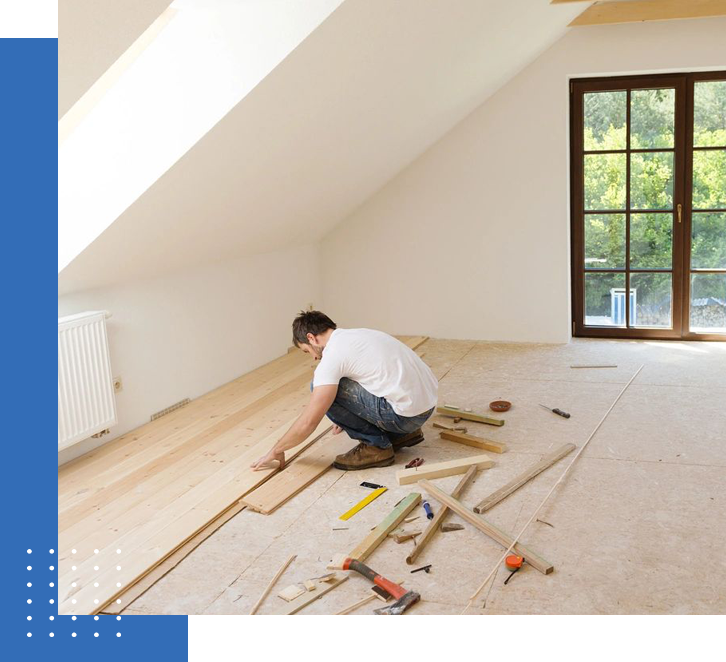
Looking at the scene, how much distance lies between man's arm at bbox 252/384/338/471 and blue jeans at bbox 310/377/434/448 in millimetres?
159

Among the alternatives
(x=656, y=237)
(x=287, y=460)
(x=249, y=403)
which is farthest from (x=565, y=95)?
(x=287, y=460)

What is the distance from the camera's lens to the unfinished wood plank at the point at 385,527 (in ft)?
10.2

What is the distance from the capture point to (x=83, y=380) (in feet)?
10.8

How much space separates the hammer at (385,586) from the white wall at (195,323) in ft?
3.63

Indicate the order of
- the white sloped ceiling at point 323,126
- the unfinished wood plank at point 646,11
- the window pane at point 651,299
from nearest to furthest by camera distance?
the white sloped ceiling at point 323,126 → the unfinished wood plank at point 646,11 → the window pane at point 651,299

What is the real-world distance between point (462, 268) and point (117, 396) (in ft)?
11.7

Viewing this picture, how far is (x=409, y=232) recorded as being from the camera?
22.6 ft

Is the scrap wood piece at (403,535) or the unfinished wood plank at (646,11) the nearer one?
the scrap wood piece at (403,535)

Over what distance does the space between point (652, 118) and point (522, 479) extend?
368 cm

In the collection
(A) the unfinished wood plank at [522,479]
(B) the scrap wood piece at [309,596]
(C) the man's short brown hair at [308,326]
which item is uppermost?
(C) the man's short brown hair at [308,326]

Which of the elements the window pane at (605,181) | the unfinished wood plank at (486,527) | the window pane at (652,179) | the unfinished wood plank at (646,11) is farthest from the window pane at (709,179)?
the unfinished wood plank at (486,527)

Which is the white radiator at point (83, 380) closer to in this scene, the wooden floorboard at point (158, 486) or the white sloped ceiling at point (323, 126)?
the wooden floorboard at point (158, 486)

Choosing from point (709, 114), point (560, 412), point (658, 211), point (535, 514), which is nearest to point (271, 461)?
point (535, 514)

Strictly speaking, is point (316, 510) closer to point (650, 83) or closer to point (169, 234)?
point (169, 234)
